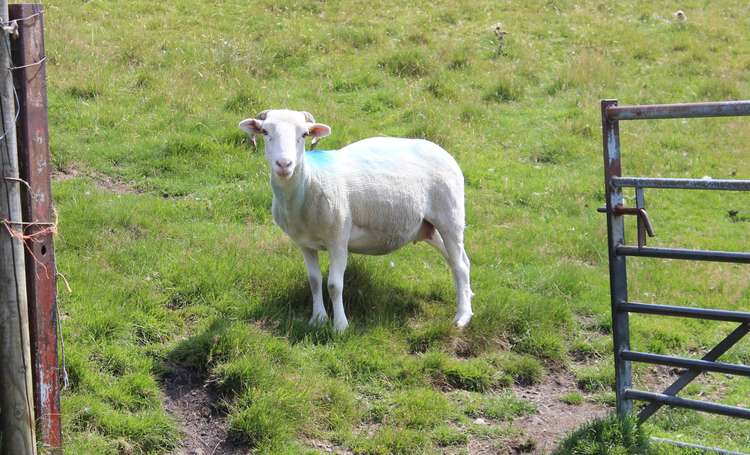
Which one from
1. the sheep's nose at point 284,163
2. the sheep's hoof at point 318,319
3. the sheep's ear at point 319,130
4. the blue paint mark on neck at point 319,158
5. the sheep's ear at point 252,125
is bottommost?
the sheep's hoof at point 318,319

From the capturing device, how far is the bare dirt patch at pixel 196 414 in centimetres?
671

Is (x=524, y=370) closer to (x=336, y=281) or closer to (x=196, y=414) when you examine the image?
(x=336, y=281)

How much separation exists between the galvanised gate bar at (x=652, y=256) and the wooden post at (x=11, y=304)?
12.3ft

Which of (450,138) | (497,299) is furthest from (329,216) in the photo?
(450,138)

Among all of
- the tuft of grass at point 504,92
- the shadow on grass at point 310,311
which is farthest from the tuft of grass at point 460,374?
the tuft of grass at point 504,92

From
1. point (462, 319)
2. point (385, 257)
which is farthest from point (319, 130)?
point (462, 319)

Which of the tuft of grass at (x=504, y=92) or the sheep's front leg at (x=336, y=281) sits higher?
the tuft of grass at (x=504, y=92)

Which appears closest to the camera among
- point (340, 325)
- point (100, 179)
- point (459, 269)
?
point (340, 325)

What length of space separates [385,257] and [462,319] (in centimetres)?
144

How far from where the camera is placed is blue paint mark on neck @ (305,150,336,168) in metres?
8.63

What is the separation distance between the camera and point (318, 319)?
847 cm

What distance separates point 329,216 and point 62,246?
2.74 m

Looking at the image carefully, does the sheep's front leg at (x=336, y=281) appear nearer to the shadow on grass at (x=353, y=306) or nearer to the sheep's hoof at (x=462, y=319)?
the shadow on grass at (x=353, y=306)

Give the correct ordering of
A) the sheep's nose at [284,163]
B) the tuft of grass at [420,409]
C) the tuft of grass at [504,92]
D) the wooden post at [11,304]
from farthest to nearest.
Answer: the tuft of grass at [504,92]
the sheep's nose at [284,163]
the tuft of grass at [420,409]
the wooden post at [11,304]
